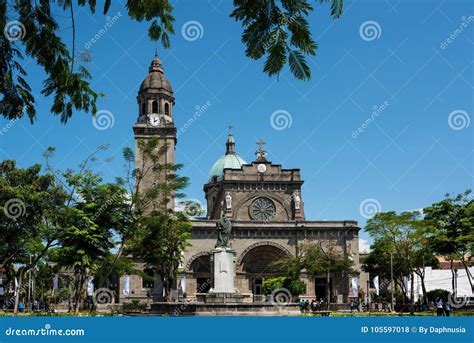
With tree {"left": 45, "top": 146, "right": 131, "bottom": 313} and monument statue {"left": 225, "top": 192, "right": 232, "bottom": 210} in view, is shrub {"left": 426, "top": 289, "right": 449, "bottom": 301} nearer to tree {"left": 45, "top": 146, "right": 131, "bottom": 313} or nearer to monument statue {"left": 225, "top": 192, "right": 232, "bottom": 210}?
monument statue {"left": 225, "top": 192, "right": 232, "bottom": 210}

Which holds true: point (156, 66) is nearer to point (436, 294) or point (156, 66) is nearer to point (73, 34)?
point (436, 294)

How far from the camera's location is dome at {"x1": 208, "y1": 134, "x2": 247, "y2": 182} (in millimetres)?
79350

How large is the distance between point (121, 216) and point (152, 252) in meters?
9.39

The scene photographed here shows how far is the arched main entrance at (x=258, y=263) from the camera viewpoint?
63.9 m

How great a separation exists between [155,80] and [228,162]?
18895mm

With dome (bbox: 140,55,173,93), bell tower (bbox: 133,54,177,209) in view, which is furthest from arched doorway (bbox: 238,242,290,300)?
dome (bbox: 140,55,173,93)

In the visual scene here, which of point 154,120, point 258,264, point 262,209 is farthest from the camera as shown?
point 262,209

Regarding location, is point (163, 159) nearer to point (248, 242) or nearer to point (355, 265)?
point (248, 242)

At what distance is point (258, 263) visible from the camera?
213 ft

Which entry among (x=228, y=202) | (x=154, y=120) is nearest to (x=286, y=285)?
(x=228, y=202)

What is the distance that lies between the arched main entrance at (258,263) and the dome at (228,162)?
669 inches

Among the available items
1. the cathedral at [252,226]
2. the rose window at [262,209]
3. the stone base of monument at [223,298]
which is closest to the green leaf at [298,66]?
the stone base of monument at [223,298]

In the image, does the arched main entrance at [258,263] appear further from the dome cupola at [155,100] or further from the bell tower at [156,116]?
the dome cupola at [155,100]

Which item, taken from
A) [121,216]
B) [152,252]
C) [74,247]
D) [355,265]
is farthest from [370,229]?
[74,247]
